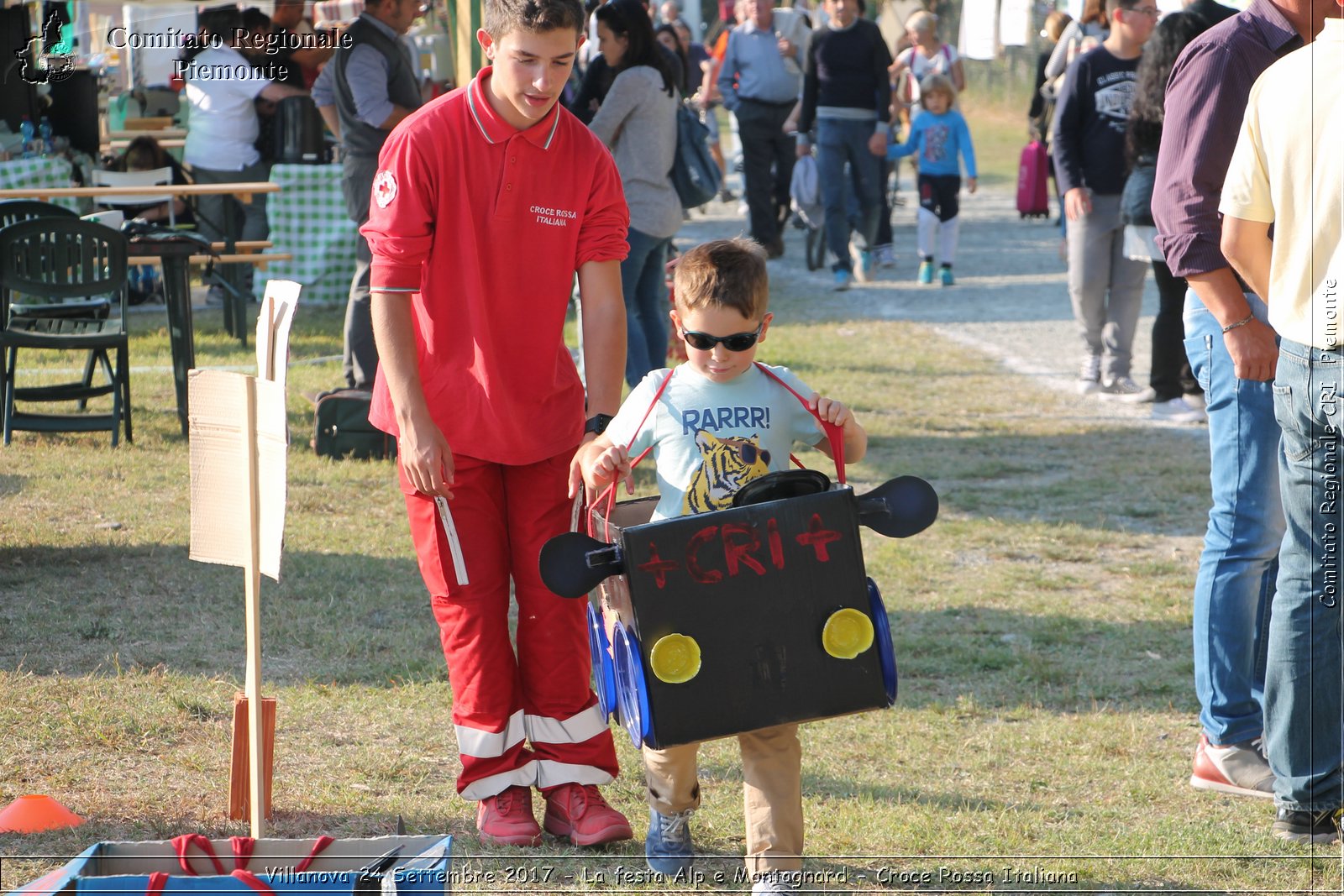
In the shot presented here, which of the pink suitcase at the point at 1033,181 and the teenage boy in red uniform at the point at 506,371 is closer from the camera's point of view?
the teenage boy in red uniform at the point at 506,371

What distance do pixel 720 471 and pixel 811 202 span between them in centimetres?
1082

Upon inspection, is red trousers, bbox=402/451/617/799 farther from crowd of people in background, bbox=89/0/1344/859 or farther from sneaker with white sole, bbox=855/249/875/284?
sneaker with white sole, bbox=855/249/875/284

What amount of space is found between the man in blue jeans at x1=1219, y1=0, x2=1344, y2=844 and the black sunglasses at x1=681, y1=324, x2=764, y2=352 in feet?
3.68

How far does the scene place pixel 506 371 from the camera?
10.5 feet

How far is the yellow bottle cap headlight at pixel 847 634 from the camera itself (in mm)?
2758

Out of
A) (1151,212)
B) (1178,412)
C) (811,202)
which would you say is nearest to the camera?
(1151,212)

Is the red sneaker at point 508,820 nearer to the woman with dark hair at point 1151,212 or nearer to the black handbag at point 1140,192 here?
the woman with dark hair at point 1151,212

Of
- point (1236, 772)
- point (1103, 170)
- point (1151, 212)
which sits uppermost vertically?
point (1103, 170)

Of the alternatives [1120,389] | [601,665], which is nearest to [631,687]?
[601,665]

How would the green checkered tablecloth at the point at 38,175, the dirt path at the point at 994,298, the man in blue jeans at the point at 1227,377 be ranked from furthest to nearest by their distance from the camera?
the green checkered tablecloth at the point at 38,175 → the dirt path at the point at 994,298 → the man in blue jeans at the point at 1227,377

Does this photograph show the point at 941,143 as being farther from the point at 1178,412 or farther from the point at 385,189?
the point at 385,189

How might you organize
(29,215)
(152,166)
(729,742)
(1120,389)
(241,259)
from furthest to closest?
(152,166) → (241,259) → (1120,389) → (29,215) → (729,742)

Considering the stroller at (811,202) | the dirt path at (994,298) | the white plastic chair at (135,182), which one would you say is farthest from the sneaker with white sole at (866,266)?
the white plastic chair at (135,182)

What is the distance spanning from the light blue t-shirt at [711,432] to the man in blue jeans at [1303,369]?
3.48 feet
